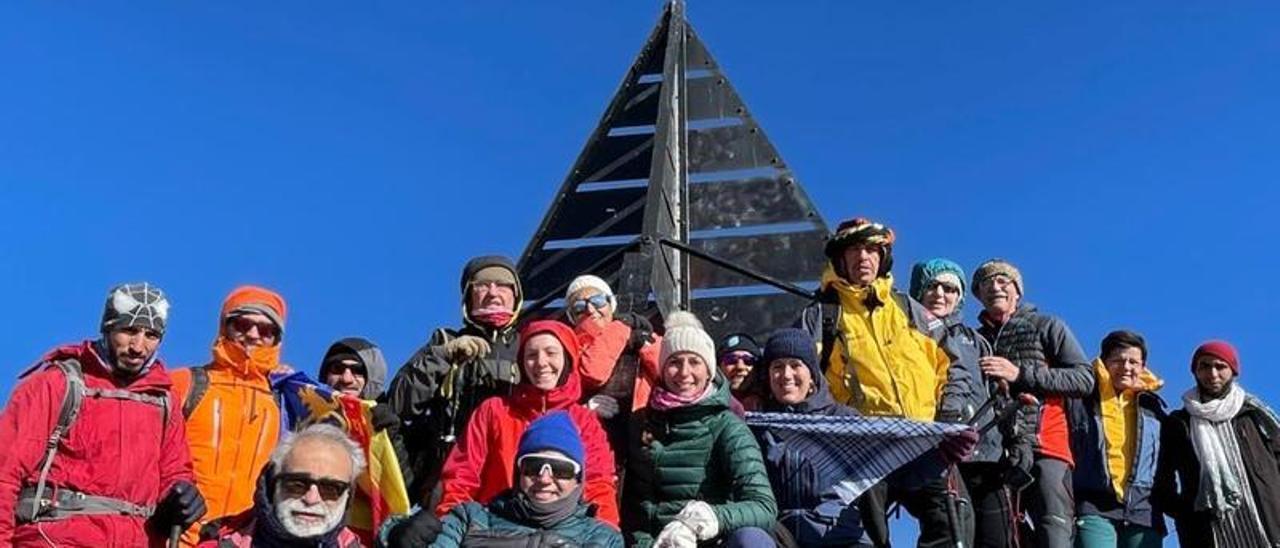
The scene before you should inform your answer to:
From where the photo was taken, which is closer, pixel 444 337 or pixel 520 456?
pixel 520 456

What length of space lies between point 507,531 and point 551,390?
2.64 ft

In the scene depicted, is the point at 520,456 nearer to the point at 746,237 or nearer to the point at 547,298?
the point at 547,298

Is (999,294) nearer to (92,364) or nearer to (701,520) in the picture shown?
(701,520)

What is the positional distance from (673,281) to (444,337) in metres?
5.24

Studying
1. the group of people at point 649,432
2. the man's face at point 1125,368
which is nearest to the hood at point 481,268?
the group of people at point 649,432

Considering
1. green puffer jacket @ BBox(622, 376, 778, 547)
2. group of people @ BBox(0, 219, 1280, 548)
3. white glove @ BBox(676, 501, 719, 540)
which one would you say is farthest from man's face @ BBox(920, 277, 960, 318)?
white glove @ BBox(676, 501, 719, 540)

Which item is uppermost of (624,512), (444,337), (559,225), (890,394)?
(559,225)

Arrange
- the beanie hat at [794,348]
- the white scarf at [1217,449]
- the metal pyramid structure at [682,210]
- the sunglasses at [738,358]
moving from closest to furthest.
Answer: the beanie hat at [794,348]
the sunglasses at [738,358]
the white scarf at [1217,449]
the metal pyramid structure at [682,210]

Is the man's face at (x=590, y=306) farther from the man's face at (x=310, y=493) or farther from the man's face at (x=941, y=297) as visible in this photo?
the man's face at (x=310, y=493)

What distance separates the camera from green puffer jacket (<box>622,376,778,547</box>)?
16.6 ft

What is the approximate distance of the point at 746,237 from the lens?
37.4 ft

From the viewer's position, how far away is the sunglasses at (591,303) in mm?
6195

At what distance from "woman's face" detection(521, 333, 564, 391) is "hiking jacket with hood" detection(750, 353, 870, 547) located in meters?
0.97

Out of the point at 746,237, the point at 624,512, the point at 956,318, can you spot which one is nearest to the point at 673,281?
the point at 746,237
